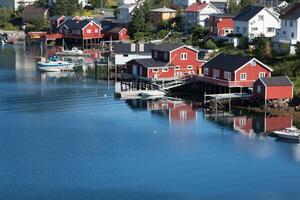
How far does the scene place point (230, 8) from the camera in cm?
5384

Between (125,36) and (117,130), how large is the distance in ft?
90.1

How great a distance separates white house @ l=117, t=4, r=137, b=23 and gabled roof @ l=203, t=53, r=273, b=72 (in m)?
25.0

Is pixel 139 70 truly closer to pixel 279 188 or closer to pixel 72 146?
pixel 72 146

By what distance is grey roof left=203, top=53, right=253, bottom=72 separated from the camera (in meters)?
31.1

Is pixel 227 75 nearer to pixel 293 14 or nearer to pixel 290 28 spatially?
pixel 290 28

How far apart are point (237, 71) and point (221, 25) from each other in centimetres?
1625

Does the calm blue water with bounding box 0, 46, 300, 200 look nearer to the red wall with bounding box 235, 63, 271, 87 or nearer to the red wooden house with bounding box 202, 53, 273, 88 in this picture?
the red wooden house with bounding box 202, 53, 273, 88

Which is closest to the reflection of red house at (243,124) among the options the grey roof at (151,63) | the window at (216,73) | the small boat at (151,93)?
the window at (216,73)

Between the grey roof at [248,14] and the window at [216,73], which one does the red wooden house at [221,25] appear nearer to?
the grey roof at [248,14]

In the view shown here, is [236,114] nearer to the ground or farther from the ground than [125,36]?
nearer to the ground

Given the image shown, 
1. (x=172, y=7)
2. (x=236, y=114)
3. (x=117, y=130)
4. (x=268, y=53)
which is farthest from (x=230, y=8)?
(x=117, y=130)

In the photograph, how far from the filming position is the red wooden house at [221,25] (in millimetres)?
46531

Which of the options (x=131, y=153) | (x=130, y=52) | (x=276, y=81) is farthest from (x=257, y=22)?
(x=131, y=153)

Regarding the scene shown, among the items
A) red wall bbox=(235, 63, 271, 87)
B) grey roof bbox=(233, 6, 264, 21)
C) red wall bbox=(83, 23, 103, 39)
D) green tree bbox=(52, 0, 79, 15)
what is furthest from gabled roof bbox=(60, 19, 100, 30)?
red wall bbox=(235, 63, 271, 87)
